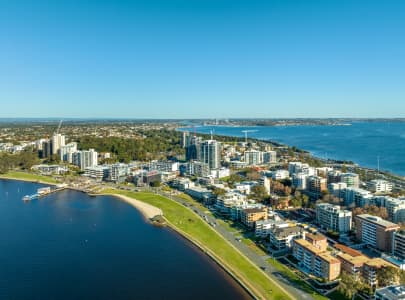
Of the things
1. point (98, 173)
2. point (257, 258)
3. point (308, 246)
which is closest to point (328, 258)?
Answer: point (308, 246)

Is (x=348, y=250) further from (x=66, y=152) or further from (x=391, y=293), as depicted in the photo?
(x=66, y=152)

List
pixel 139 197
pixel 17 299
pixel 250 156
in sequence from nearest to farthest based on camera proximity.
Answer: pixel 17 299
pixel 139 197
pixel 250 156

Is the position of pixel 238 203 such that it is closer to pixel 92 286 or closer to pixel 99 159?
pixel 92 286

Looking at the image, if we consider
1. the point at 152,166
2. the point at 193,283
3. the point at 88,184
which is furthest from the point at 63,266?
the point at 152,166

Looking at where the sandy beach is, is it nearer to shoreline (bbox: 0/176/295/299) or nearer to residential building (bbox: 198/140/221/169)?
shoreline (bbox: 0/176/295/299)

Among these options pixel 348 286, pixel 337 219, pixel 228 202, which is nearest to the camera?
pixel 348 286

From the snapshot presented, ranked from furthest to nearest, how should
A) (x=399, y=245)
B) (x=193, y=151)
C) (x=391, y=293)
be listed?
(x=193, y=151) → (x=399, y=245) → (x=391, y=293)

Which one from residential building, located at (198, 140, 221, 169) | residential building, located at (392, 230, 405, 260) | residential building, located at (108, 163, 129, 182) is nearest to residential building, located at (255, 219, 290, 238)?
residential building, located at (392, 230, 405, 260)
